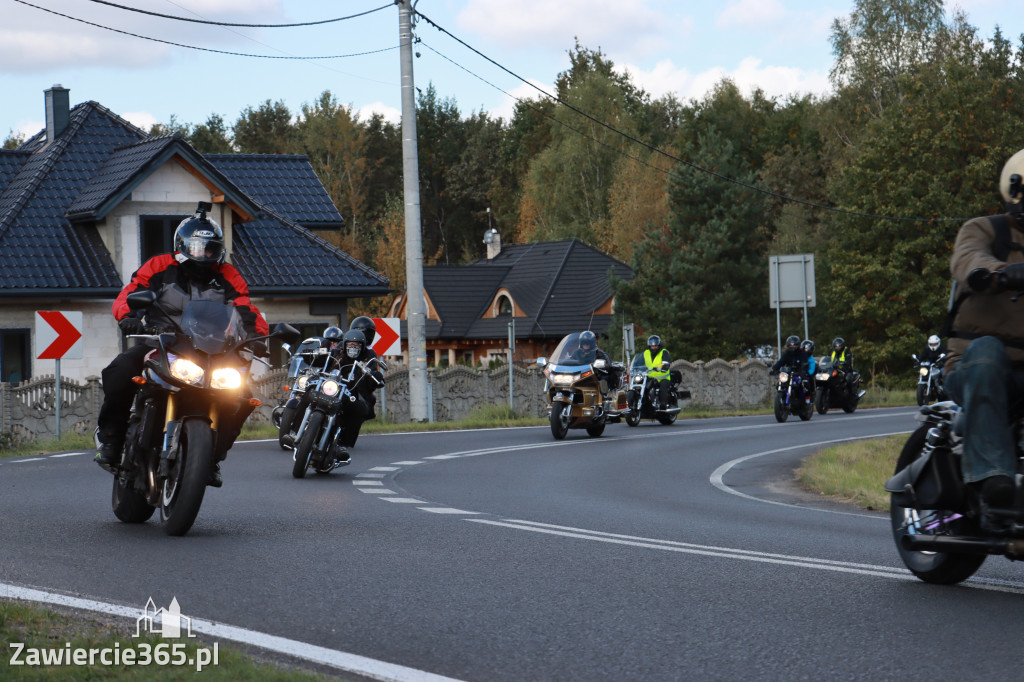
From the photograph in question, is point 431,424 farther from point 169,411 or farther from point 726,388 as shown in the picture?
point 169,411

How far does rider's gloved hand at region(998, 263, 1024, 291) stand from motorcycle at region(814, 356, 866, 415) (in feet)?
81.5

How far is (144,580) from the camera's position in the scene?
22.7 ft

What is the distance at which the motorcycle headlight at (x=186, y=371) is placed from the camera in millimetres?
8195

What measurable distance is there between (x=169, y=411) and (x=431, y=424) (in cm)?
1789

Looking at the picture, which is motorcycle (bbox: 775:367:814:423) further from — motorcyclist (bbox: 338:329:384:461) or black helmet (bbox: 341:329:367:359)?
black helmet (bbox: 341:329:367:359)

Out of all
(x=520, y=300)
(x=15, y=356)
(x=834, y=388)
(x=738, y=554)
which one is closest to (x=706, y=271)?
(x=520, y=300)

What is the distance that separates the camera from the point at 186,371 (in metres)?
8.22

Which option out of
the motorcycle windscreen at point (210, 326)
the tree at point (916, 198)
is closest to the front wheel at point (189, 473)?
the motorcycle windscreen at point (210, 326)

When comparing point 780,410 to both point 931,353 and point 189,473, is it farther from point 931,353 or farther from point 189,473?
point 189,473

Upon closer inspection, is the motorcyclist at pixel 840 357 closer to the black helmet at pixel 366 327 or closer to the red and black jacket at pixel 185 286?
the black helmet at pixel 366 327

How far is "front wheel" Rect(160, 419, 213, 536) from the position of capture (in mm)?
8164

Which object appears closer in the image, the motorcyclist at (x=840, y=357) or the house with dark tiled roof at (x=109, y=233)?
the motorcyclist at (x=840, y=357)

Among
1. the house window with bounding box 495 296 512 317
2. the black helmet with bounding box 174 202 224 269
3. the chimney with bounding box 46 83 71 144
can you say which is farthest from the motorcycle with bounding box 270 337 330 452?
the house window with bounding box 495 296 512 317

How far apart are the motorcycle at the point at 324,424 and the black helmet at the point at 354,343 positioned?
0.38m
